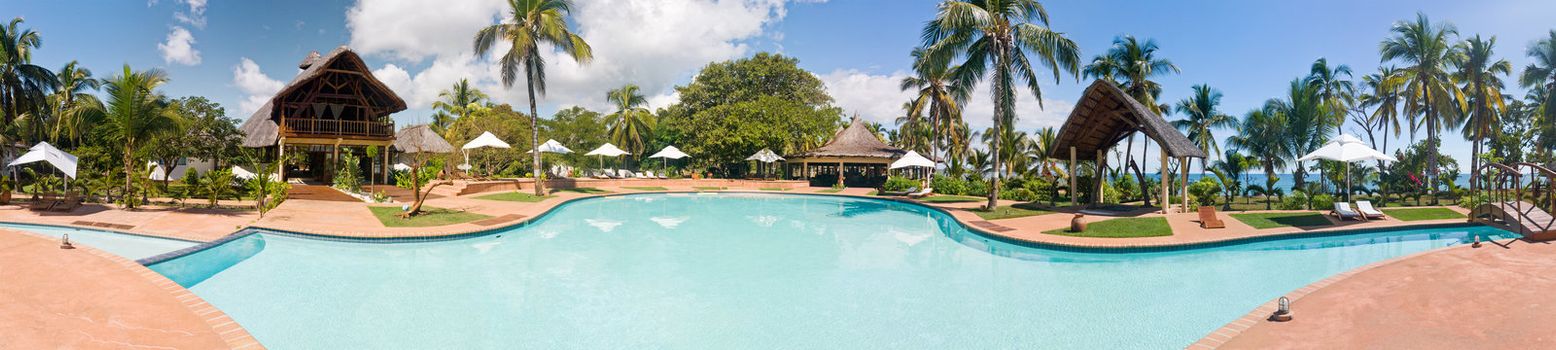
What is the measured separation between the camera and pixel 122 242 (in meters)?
10.6

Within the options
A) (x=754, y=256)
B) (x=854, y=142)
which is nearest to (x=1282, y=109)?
(x=854, y=142)

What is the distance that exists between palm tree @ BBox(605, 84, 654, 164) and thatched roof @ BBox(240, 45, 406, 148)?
716 inches

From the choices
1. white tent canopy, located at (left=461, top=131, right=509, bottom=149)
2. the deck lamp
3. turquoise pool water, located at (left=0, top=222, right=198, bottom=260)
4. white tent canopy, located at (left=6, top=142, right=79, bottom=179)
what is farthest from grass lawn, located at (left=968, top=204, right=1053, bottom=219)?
white tent canopy, located at (left=6, top=142, right=79, bottom=179)

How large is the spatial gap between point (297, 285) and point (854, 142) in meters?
28.1

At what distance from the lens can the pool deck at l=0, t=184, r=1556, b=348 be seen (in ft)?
16.8

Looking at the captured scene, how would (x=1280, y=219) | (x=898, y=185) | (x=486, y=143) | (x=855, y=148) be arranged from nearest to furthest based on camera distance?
(x=1280, y=219) → (x=486, y=143) → (x=898, y=185) → (x=855, y=148)

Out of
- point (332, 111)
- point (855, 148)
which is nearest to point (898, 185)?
point (855, 148)

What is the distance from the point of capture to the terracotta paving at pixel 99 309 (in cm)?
459

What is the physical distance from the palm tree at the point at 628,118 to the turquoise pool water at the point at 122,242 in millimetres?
31318

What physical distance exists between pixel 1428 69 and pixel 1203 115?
7.27 meters

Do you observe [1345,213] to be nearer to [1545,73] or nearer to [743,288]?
[743,288]

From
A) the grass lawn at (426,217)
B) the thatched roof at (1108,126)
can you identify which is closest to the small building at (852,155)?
the thatched roof at (1108,126)

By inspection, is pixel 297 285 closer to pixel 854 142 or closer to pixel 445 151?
pixel 445 151

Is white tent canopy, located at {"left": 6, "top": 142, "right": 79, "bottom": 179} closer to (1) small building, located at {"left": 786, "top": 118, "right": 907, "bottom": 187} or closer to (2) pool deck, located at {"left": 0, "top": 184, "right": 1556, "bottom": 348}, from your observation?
(2) pool deck, located at {"left": 0, "top": 184, "right": 1556, "bottom": 348}
